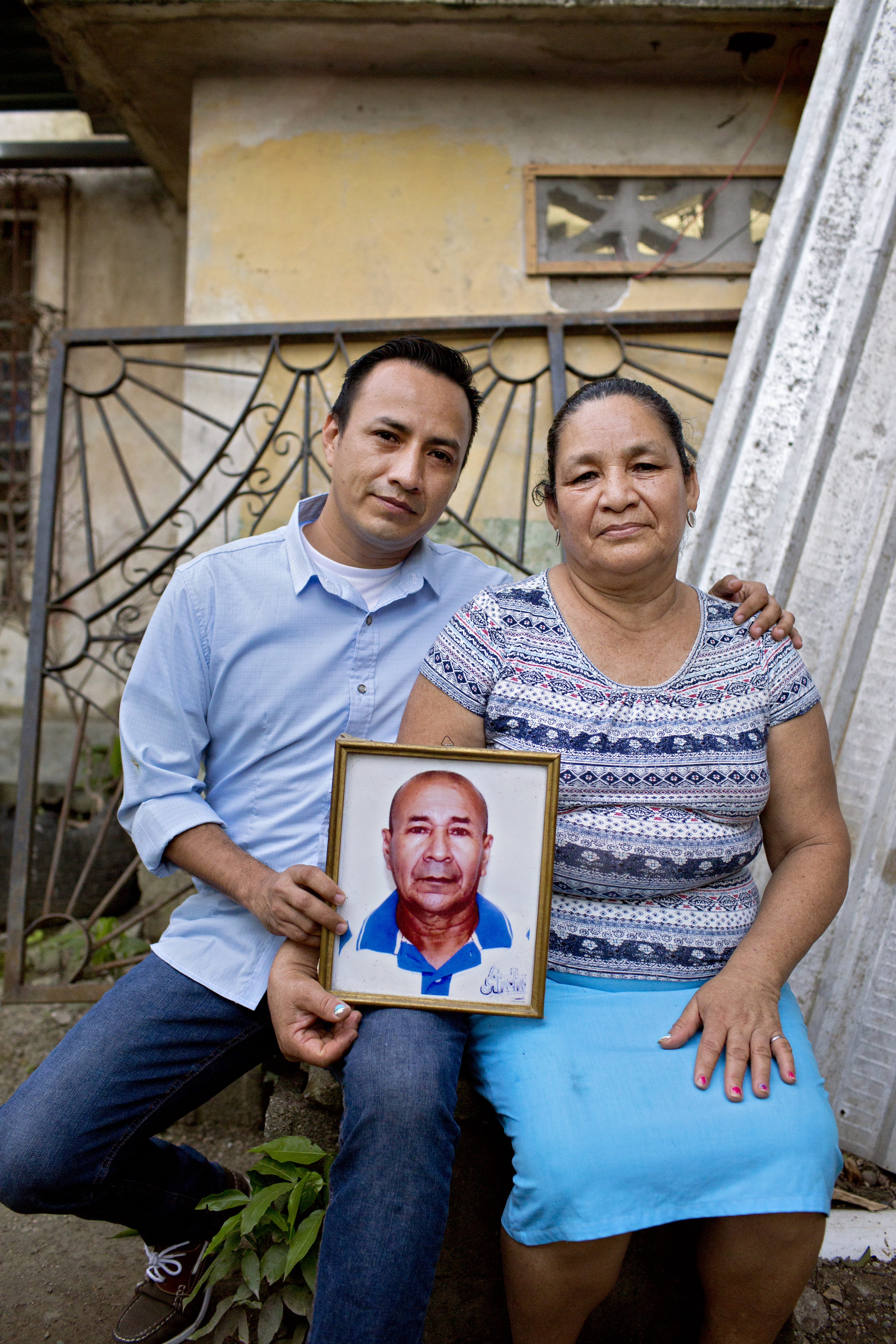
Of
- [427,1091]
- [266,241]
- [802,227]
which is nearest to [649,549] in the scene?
[427,1091]

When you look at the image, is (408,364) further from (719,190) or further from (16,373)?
(16,373)

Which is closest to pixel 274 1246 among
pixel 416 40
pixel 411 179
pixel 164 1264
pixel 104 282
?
pixel 164 1264

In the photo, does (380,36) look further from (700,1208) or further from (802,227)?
(700,1208)

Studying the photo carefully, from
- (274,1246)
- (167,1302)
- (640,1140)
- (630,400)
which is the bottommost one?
(167,1302)

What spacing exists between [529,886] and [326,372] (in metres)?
2.95

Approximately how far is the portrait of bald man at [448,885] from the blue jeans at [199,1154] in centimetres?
13

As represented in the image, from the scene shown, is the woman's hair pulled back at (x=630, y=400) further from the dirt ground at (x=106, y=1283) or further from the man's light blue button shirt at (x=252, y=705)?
the dirt ground at (x=106, y=1283)

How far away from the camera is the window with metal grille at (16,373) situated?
5.18 m

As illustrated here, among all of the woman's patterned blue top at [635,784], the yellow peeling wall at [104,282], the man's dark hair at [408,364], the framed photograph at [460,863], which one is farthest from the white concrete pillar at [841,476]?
the yellow peeling wall at [104,282]

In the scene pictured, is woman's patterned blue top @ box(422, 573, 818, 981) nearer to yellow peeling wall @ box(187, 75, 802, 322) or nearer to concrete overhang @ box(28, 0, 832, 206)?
yellow peeling wall @ box(187, 75, 802, 322)

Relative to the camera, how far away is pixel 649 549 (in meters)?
1.63

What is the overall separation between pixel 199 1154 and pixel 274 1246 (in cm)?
32

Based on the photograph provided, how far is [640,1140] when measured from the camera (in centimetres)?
135

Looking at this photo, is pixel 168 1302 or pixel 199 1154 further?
pixel 199 1154
